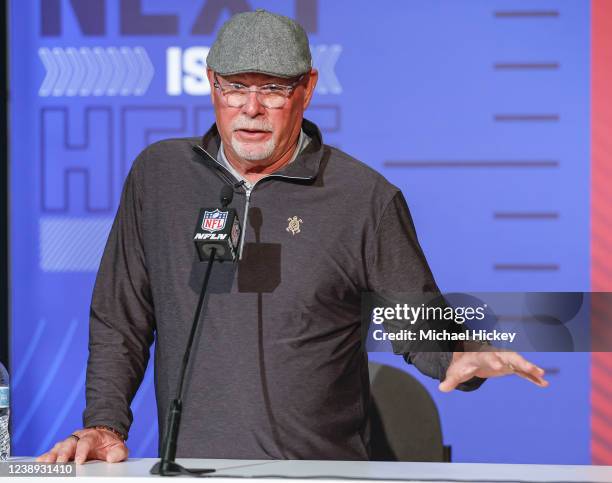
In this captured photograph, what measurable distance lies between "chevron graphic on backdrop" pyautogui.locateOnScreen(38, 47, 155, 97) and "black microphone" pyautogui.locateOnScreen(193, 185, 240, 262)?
89.6 inches

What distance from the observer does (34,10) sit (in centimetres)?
387

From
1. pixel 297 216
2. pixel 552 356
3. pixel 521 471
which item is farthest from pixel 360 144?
pixel 521 471

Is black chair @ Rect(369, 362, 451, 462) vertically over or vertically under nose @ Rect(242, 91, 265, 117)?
under

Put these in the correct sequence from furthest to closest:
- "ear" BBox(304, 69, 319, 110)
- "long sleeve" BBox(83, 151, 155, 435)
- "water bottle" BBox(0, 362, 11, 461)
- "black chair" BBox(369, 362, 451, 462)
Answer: "black chair" BBox(369, 362, 451, 462) < "ear" BBox(304, 69, 319, 110) < "long sleeve" BBox(83, 151, 155, 435) < "water bottle" BBox(0, 362, 11, 461)

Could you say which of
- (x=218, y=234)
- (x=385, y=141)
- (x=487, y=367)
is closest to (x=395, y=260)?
(x=487, y=367)

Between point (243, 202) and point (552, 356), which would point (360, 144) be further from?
point (243, 202)

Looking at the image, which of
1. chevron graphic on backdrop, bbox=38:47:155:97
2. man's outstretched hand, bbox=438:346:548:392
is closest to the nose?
man's outstretched hand, bbox=438:346:548:392

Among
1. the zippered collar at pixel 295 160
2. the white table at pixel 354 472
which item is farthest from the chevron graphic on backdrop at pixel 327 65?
the white table at pixel 354 472

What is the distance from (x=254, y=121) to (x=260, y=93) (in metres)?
0.06

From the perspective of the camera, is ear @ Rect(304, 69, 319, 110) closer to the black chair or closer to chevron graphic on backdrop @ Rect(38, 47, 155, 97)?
the black chair

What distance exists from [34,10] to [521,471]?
9.68ft

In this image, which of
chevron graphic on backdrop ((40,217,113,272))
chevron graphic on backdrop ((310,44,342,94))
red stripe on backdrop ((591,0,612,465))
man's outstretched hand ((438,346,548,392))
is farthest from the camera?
chevron graphic on backdrop ((40,217,113,272))

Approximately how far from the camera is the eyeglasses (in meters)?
2.11

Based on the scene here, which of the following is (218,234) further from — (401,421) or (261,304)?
(401,421)
